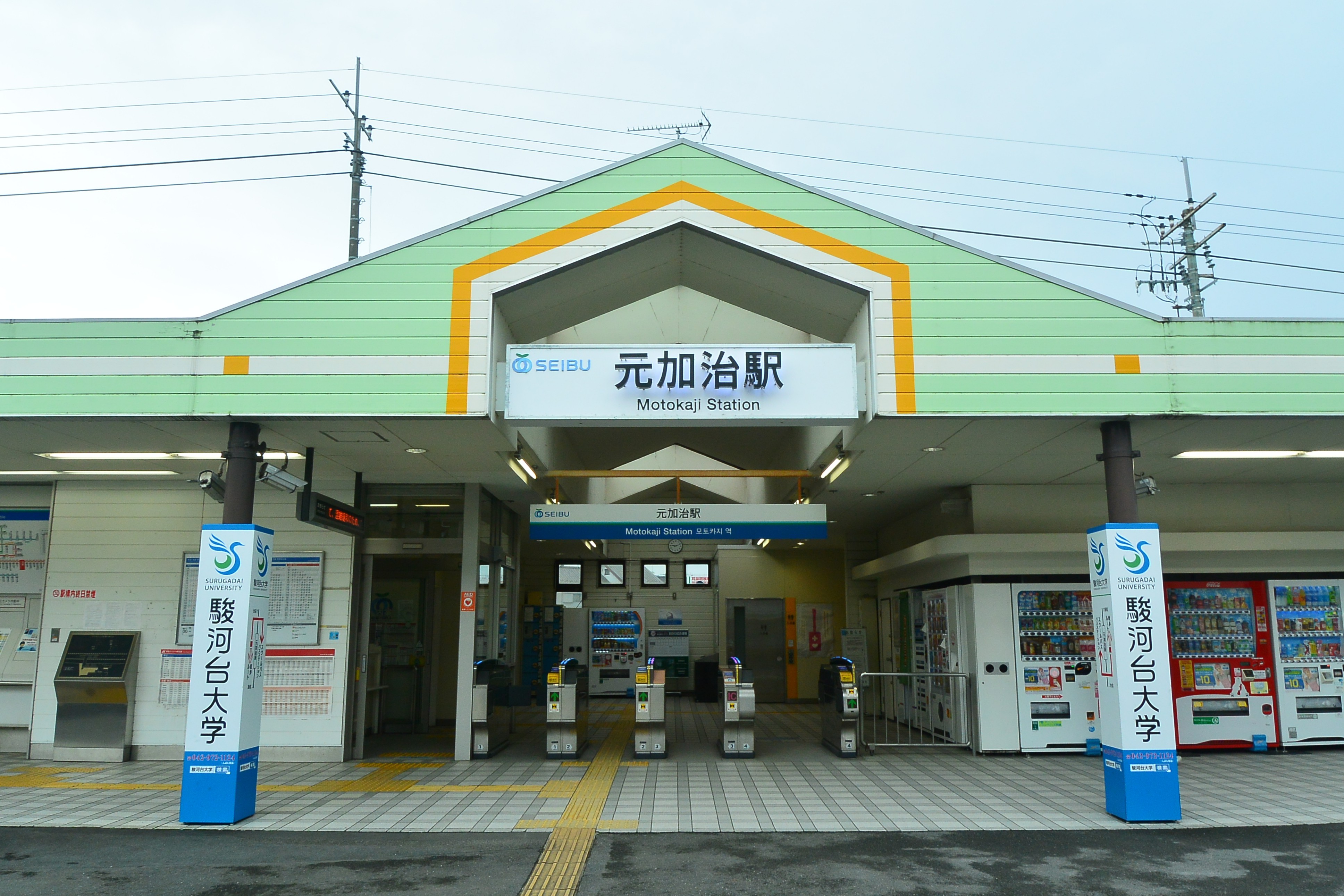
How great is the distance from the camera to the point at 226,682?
693 cm

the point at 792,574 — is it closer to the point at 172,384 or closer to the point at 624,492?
the point at 624,492

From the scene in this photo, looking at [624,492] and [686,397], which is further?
[624,492]

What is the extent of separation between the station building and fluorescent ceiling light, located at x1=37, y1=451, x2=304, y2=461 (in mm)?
Result: 72

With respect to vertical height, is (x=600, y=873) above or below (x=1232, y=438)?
below

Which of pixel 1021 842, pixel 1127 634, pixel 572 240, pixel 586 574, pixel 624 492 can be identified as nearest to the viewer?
pixel 1021 842

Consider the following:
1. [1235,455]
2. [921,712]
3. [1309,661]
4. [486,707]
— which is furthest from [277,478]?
[1309,661]

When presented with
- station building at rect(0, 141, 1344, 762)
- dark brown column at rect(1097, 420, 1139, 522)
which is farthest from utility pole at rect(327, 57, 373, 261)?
dark brown column at rect(1097, 420, 1139, 522)

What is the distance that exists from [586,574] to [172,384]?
42.1ft

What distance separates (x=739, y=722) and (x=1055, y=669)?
11.9 feet

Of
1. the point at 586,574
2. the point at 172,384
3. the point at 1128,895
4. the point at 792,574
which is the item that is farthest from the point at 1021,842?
the point at 586,574

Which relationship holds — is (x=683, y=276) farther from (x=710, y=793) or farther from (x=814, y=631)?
(x=814, y=631)

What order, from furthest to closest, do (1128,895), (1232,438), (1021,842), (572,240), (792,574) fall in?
(792,574) → (1232,438) → (572,240) → (1021,842) → (1128,895)

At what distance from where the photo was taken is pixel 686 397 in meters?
7.15

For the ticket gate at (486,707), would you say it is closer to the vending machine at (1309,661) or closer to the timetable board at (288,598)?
the timetable board at (288,598)
